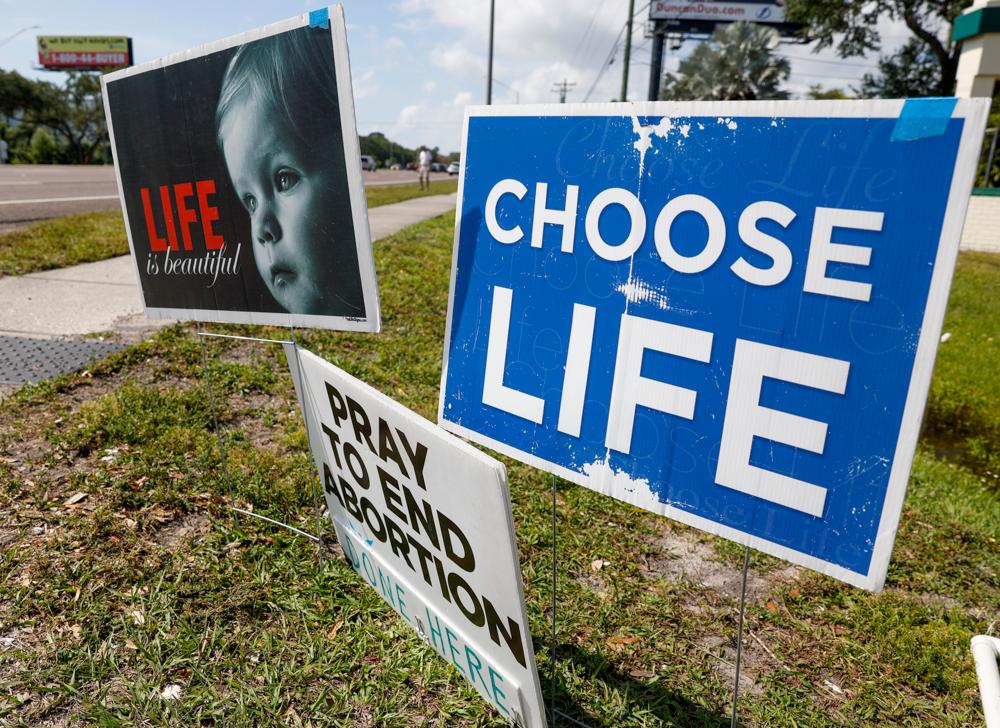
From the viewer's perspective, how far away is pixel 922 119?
116 centimetres

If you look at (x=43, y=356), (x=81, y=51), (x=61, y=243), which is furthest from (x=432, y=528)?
(x=81, y=51)

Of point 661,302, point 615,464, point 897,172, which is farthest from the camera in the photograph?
point 615,464

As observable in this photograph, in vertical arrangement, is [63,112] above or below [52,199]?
above

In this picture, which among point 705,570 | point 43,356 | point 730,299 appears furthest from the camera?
point 43,356

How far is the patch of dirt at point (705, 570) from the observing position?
2.85 meters

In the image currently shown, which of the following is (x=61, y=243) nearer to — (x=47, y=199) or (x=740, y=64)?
(x=47, y=199)

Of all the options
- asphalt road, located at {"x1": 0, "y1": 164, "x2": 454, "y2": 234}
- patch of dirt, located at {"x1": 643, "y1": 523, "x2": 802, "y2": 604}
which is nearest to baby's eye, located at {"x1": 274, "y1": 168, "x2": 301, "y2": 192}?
patch of dirt, located at {"x1": 643, "y1": 523, "x2": 802, "y2": 604}

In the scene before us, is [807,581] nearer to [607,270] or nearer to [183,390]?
[607,270]

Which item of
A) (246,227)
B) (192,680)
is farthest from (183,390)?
(192,680)

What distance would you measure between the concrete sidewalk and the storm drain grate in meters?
0.21

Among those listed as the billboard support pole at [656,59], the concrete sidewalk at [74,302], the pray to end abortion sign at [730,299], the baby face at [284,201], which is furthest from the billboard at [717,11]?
the pray to end abortion sign at [730,299]

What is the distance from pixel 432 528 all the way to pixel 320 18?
61.7 inches

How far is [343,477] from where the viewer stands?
2221 millimetres

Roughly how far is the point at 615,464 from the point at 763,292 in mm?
544
